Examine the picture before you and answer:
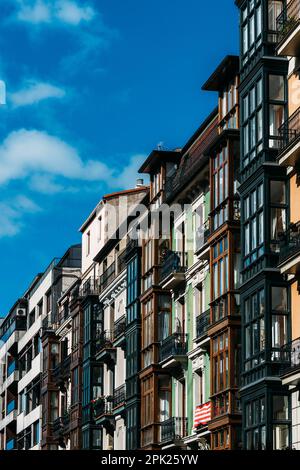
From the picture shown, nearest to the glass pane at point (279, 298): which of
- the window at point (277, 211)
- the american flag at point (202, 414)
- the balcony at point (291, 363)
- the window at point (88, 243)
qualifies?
the window at point (277, 211)

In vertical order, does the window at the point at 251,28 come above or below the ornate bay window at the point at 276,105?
above

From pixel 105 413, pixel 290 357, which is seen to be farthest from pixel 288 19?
pixel 105 413

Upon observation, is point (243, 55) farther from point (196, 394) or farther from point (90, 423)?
point (90, 423)

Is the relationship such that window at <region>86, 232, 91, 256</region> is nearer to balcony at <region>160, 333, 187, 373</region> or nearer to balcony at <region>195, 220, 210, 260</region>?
balcony at <region>160, 333, 187, 373</region>

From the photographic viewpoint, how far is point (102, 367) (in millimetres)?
76750

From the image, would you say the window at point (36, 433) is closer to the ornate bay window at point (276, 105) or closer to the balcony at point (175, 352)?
the balcony at point (175, 352)

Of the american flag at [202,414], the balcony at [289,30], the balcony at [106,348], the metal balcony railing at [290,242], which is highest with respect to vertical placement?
the balcony at [289,30]

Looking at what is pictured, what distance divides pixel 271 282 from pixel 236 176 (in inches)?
322

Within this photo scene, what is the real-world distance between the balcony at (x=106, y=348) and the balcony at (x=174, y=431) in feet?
45.1

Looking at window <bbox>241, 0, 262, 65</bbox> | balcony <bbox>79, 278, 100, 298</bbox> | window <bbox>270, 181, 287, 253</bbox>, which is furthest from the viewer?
balcony <bbox>79, 278, 100, 298</bbox>

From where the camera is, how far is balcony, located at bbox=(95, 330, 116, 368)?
238 ft

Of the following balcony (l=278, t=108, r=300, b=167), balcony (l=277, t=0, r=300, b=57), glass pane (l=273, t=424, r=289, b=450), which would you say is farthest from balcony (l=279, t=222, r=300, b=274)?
balcony (l=277, t=0, r=300, b=57)

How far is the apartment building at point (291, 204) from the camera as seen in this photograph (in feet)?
137
